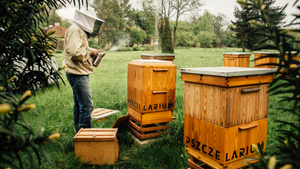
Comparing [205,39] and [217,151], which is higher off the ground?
[205,39]

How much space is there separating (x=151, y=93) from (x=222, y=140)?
5.03ft

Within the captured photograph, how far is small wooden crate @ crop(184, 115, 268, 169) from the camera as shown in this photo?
2156mm

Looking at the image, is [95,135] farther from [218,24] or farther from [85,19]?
[218,24]

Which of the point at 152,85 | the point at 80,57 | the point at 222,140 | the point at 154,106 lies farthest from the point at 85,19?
the point at 222,140

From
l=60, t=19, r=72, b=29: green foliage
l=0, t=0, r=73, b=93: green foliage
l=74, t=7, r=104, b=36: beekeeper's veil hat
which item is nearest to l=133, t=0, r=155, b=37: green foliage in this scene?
l=60, t=19, r=72, b=29: green foliage

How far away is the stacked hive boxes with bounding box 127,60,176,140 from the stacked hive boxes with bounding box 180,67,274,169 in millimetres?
985

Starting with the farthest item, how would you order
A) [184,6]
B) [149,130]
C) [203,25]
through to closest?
[203,25] < [184,6] < [149,130]

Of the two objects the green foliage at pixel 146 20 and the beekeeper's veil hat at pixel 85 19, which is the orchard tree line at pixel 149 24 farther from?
the beekeeper's veil hat at pixel 85 19

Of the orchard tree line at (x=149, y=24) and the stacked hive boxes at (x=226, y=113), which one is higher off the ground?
the orchard tree line at (x=149, y=24)

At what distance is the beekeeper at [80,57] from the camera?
3.29 m

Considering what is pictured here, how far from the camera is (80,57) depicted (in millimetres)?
3301

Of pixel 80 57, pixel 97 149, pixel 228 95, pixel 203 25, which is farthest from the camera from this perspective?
pixel 203 25

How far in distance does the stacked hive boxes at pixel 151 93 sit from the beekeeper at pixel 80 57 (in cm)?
78

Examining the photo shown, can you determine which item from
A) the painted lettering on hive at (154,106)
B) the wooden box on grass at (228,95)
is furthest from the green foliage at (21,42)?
the painted lettering on hive at (154,106)
